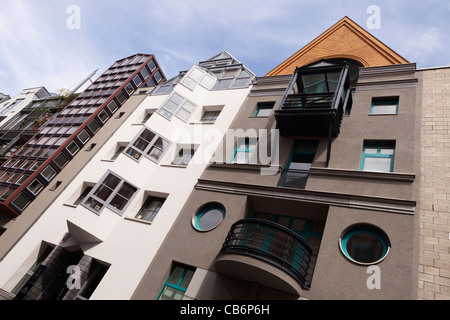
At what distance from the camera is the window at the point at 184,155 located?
53.4 feet

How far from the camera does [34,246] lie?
49.7 ft

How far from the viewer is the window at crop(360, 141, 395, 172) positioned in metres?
11.4

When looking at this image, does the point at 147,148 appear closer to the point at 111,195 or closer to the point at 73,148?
the point at 111,195

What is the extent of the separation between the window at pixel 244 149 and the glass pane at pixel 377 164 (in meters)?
5.50

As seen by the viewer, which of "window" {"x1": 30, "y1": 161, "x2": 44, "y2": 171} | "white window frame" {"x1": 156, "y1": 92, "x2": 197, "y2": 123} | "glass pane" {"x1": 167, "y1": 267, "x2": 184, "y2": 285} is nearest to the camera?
"glass pane" {"x1": 167, "y1": 267, "x2": 184, "y2": 285}

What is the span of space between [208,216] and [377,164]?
7539 mm

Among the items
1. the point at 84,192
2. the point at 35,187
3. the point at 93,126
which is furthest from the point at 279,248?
the point at 93,126

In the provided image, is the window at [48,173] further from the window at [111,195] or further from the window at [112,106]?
the window at [111,195]

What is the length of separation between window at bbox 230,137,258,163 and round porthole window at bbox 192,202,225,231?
120 inches

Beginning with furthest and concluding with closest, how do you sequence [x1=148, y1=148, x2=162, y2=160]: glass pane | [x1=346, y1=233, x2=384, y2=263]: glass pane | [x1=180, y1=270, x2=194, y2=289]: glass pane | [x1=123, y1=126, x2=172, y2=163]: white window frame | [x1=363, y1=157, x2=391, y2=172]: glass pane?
[x1=148, y1=148, x2=162, y2=160]: glass pane → [x1=123, y1=126, x2=172, y2=163]: white window frame → [x1=363, y1=157, x2=391, y2=172]: glass pane → [x1=180, y1=270, x2=194, y2=289]: glass pane → [x1=346, y1=233, x2=384, y2=263]: glass pane

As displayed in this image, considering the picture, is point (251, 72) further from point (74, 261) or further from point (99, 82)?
point (99, 82)

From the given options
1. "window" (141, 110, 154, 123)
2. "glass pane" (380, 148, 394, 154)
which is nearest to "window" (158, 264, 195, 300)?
"glass pane" (380, 148, 394, 154)

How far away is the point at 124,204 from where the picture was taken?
14414mm

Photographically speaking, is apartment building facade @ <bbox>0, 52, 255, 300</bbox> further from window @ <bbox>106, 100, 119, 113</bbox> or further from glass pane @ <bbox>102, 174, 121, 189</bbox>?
window @ <bbox>106, 100, 119, 113</bbox>
